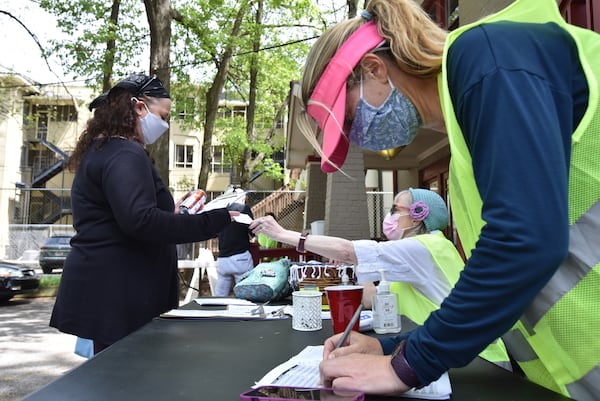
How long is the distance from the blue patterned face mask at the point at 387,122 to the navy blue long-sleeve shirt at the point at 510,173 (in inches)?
16.8

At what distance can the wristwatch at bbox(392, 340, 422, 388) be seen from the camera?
3.12 ft

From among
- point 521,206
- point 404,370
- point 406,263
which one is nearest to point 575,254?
point 521,206

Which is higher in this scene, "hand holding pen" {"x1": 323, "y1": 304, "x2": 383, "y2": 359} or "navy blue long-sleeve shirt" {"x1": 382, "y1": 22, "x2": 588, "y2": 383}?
"navy blue long-sleeve shirt" {"x1": 382, "y1": 22, "x2": 588, "y2": 383}

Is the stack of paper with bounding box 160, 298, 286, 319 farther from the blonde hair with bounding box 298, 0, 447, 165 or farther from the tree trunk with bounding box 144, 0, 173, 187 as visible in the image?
the tree trunk with bounding box 144, 0, 173, 187

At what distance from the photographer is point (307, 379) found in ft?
3.75

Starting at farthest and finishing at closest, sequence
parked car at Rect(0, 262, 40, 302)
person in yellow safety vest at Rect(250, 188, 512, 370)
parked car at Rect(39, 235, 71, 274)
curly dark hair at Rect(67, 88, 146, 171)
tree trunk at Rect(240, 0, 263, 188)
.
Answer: tree trunk at Rect(240, 0, 263, 188)
parked car at Rect(39, 235, 71, 274)
parked car at Rect(0, 262, 40, 302)
person in yellow safety vest at Rect(250, 188, 512, 370)
curly dark hair at Rect(67, 88, 146, 171)

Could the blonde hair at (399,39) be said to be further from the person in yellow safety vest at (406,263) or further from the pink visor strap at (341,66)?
the person in yellow safety vest at (406,263)

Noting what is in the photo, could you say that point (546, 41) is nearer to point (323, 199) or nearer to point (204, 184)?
point (323, 199)

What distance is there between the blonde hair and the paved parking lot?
3.98 m

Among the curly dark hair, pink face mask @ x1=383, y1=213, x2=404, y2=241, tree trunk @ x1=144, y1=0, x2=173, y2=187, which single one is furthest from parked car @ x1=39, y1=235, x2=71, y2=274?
the curly dark hair

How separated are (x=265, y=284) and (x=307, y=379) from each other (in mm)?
1655

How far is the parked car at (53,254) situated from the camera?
634 inches

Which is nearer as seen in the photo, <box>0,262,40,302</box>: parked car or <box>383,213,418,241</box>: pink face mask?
<box>383,213,418,241</box>: pink face mask

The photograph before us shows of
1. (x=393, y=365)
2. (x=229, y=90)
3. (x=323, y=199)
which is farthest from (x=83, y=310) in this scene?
(x=229, y=90)
